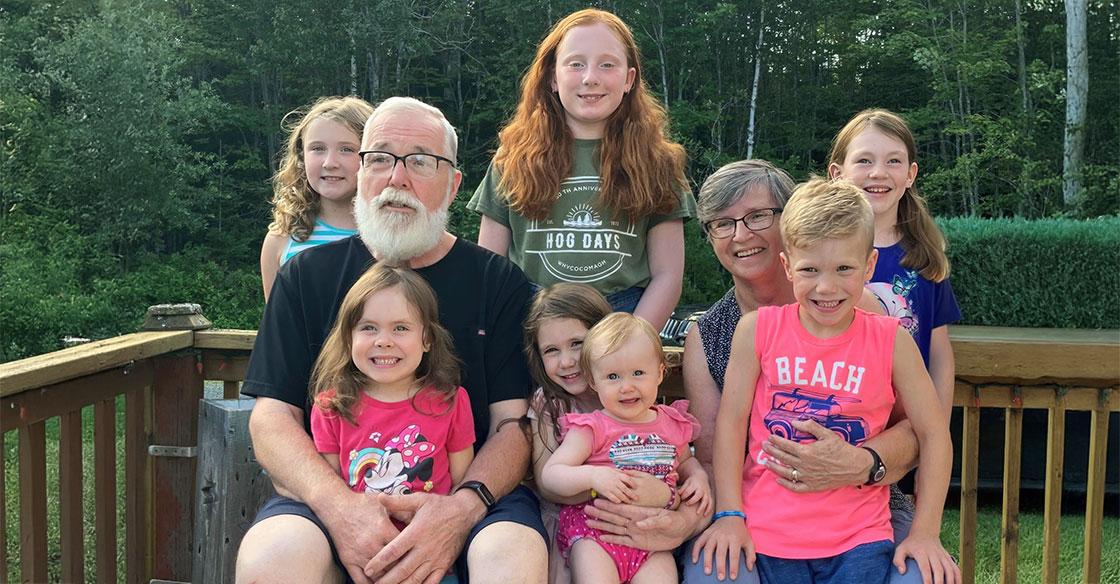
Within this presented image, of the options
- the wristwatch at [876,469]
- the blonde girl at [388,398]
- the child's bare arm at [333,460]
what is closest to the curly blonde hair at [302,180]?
the blonde girl at [388,398]

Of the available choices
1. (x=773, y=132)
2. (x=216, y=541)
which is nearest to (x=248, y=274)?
(x=773, y=132)

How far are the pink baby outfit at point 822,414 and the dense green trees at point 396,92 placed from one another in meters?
10.2

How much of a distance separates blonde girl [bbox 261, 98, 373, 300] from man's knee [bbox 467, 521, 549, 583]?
1396 millimetres

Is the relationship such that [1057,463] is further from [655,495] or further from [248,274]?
[248,274]

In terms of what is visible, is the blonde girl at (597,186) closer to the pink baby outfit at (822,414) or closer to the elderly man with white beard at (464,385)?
the elderly man with white beard at (464,385)

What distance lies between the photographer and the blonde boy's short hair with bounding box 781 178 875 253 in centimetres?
231

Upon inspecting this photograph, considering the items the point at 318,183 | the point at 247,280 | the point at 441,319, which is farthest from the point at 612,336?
the point at 247,280

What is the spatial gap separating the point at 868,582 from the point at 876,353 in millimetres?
529

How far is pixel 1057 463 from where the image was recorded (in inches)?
122

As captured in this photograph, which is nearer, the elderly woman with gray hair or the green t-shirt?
the elderly woman with gray hair

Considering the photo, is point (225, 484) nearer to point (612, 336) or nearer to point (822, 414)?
point (612, 336)

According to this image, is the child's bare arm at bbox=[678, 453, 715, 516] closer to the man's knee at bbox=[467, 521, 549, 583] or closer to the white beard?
the man's knee at bbox=[467, 521, 549, 583]

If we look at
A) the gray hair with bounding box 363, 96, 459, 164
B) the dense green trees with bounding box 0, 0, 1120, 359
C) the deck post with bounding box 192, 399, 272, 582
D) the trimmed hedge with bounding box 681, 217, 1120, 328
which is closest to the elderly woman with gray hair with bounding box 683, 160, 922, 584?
the gray hair with bounding box 363, 96, 459, 164

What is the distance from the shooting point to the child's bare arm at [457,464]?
249 cm
